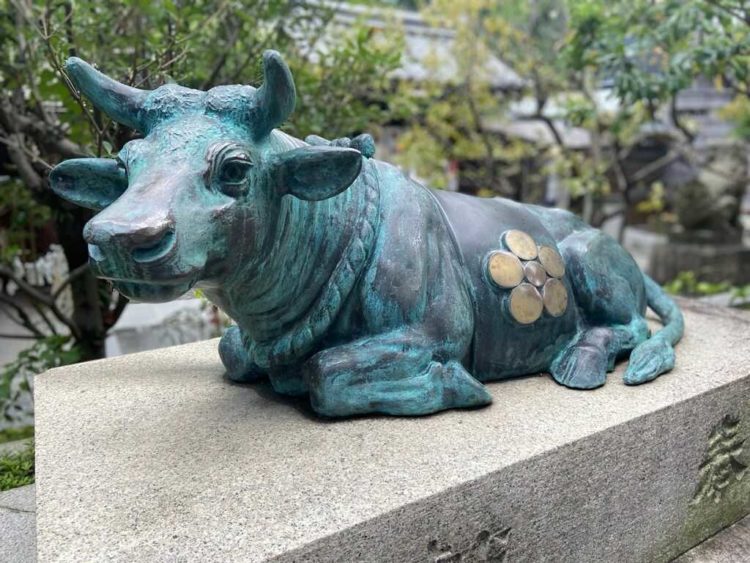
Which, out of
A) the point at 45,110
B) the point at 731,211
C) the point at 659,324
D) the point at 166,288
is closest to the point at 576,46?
the point at 659,324

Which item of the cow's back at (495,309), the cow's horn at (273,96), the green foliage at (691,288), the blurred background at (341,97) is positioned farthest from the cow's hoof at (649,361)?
the green foliage at (691,288)

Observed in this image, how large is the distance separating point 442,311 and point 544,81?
6752 millimetres

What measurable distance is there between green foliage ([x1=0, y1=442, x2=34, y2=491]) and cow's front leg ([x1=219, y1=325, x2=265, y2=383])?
1109 mm

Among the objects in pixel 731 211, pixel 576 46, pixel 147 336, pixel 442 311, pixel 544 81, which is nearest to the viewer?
pixel 442 311

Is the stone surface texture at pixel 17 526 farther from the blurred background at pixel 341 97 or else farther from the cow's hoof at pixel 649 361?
the cow's hoof at pixel 649 361

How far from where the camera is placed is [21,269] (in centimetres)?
456

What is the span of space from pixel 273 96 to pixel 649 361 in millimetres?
1574

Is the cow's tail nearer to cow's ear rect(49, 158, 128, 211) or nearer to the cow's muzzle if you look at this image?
the cow's muzzle

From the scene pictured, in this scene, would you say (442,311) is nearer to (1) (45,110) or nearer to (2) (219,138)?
(2) (219,138)

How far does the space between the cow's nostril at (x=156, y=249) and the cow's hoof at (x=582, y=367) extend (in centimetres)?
141

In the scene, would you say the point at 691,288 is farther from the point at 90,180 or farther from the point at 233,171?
the point at 90,180

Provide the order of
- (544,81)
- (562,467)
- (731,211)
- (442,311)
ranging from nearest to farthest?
1. (562,467)
2. (442,311)
3. (544,81)
4. (731,211)

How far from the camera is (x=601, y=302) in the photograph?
7.50 ft

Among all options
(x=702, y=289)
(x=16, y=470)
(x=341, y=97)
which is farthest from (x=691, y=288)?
(x=16, y=470)
